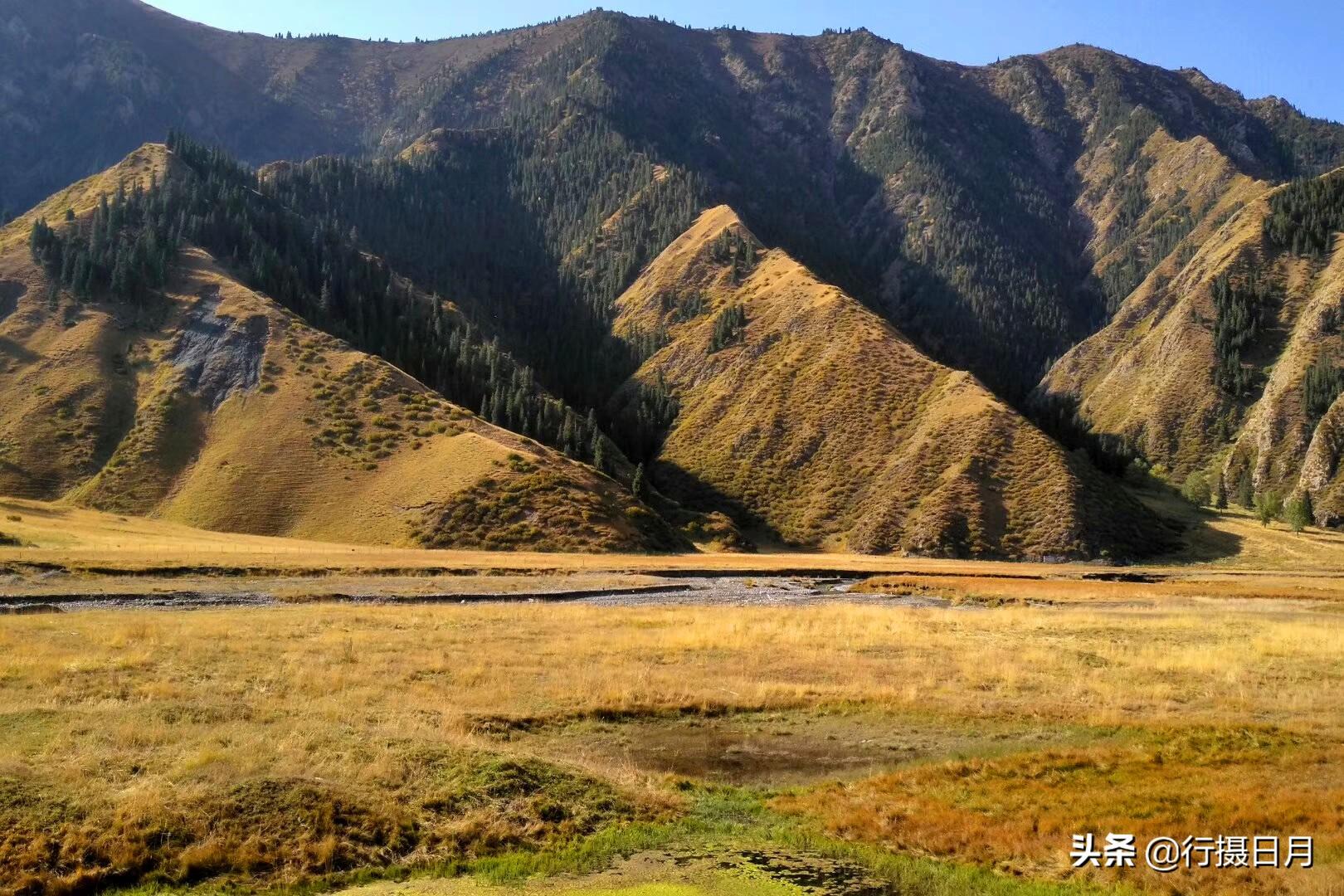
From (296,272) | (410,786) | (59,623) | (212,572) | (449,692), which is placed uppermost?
(296,272)

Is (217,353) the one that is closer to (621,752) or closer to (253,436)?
(253,436)

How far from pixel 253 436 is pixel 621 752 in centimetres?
10096

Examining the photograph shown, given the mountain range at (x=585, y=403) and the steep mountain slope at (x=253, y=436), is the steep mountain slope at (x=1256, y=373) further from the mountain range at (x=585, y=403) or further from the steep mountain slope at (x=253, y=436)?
the steep mountain slope at (x=253, y=436)

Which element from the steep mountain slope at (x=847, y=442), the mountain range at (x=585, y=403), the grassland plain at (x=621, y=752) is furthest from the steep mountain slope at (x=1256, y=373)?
the grassland plain at (x=621, y=752)

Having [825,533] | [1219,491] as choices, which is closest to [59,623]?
[825,533]

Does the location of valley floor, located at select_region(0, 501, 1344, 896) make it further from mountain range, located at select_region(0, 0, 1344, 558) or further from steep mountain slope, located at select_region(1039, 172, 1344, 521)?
steep mountain slope, located at select_region(1039, 172, 1344, 521)

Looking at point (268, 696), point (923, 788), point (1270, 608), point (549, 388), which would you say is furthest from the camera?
point (549, 388)

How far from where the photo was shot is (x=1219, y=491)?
151 metres

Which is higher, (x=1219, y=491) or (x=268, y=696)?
(x=1219, y=491)

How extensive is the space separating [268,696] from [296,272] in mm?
147055

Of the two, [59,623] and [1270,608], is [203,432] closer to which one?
[59,623]

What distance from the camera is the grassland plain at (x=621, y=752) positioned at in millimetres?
13898

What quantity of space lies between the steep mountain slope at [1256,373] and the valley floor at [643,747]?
13167 cm

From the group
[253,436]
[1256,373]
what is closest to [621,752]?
[253,436]
